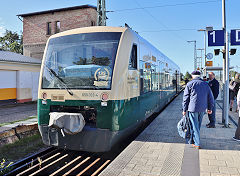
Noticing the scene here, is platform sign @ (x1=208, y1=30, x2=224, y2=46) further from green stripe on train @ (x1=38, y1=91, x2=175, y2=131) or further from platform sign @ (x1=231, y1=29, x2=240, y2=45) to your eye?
green stripe on train @ (x1=38, y1=91, x2=175, y2=131)

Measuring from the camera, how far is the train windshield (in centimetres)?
470

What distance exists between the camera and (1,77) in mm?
14727

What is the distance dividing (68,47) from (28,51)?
23.8 metres

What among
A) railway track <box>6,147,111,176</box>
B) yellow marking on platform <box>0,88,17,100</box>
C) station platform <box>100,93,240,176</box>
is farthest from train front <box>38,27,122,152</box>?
yellow marking on platform <box>0,88,17,100</box>

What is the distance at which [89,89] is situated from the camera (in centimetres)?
465

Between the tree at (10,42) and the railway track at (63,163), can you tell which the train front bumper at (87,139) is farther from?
the tree at (10,42)

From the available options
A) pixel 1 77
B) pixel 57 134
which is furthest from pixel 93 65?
pixel 1 77

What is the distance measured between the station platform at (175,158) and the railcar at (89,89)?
0.64 m

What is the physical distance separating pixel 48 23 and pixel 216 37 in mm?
23267

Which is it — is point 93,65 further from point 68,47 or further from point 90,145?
point 90,145

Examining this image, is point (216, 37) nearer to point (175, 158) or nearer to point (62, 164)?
point (175, 158)

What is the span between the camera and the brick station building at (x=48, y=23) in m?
23.8

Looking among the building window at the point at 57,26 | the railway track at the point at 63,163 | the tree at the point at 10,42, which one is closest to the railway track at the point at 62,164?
the railway track at the point at 63,163

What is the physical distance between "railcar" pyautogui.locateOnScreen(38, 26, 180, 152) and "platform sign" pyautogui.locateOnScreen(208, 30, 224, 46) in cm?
329
